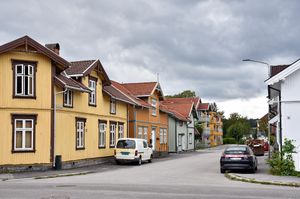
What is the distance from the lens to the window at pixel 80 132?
29.9 m

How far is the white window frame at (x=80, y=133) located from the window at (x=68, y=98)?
1.51 meters

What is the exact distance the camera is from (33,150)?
84.5ft

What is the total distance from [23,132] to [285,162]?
1427 centimetres

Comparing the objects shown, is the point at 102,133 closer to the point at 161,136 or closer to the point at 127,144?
the point at 127,144

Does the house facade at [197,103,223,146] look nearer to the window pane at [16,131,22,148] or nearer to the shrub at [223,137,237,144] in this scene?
the shrub at [223,137,237,144]

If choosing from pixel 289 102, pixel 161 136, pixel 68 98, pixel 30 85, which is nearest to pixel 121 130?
pixel 68 98

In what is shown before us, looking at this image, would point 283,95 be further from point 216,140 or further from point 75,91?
point 216,140

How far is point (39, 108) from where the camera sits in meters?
26.2

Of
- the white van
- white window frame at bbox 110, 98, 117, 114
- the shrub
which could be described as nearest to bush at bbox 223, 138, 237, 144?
the shrub

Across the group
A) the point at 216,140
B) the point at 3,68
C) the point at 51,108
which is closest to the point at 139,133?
the point at 51,108

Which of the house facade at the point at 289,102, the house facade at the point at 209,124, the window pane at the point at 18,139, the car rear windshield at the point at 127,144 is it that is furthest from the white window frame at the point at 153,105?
the house facade at the point at 209,124

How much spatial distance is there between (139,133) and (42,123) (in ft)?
55.6

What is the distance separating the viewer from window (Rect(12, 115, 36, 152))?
25281mm

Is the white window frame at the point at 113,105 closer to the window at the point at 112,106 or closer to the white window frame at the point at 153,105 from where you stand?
the window at the point at 112,106
